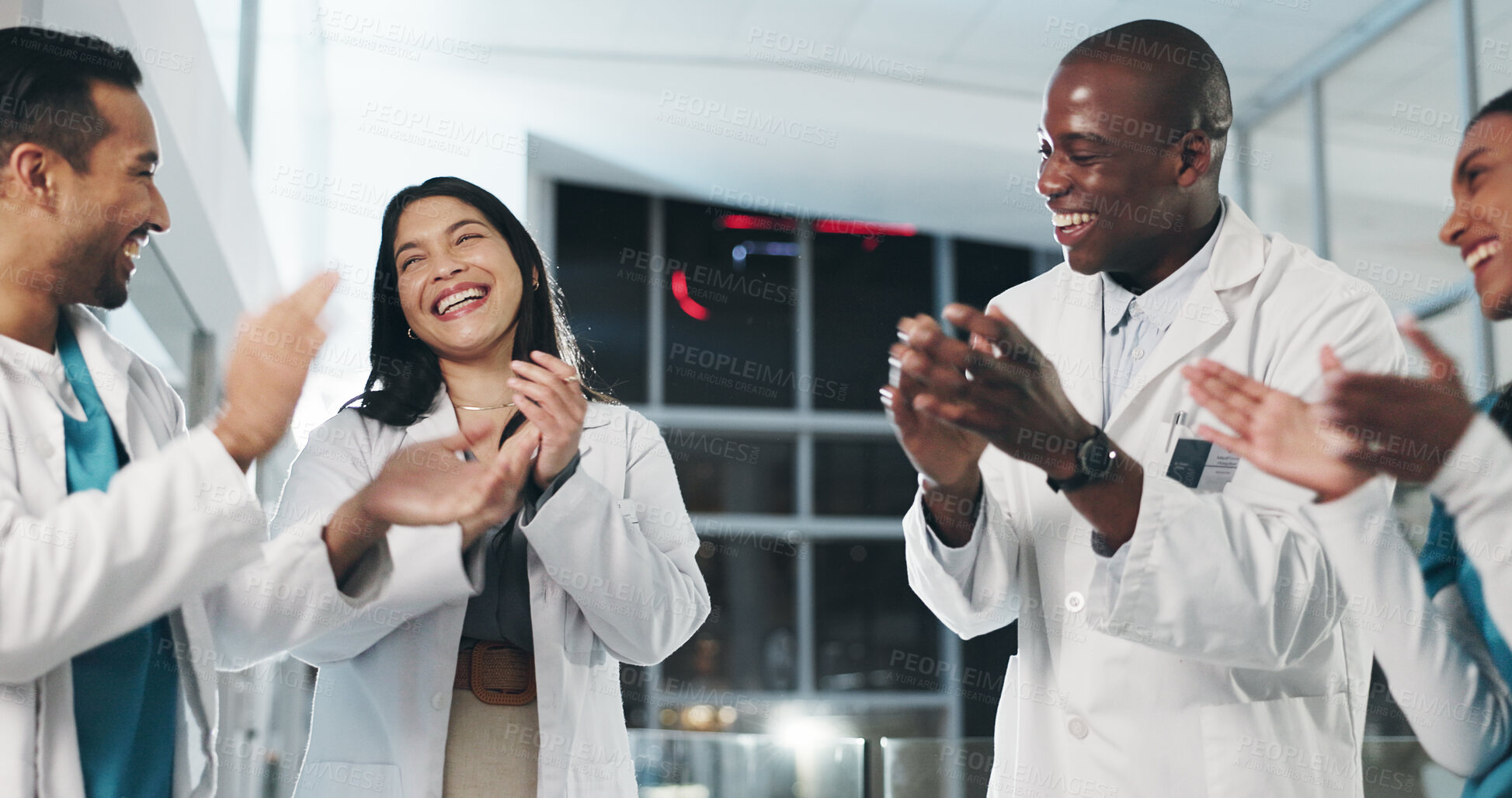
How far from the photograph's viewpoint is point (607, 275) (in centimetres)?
895

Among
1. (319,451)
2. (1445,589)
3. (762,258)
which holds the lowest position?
(1445,589)

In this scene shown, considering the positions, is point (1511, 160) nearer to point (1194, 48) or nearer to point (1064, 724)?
point (1194, 48)

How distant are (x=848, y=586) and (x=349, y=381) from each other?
5.65 meters

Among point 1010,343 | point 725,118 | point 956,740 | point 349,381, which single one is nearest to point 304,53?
point 725,118

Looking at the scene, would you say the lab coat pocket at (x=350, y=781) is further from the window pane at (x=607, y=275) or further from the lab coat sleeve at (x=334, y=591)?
the window pane at (x=607, y=275)

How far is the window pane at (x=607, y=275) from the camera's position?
8695mm

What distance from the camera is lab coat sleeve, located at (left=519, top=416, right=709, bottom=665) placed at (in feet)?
5.79

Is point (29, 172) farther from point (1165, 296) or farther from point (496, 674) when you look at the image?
point (1165, 296)

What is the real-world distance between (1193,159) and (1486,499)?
2.37 ft

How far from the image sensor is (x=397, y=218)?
2.05m

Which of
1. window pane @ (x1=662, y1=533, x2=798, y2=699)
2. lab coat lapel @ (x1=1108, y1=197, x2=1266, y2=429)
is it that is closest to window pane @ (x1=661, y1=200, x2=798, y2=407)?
window pane @ (x1=662, y1=533, x2=798, y2=699)

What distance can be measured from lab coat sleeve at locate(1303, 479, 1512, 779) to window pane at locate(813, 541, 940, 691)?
24.6 ft

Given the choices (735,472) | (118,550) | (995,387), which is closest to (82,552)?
(118,550)
